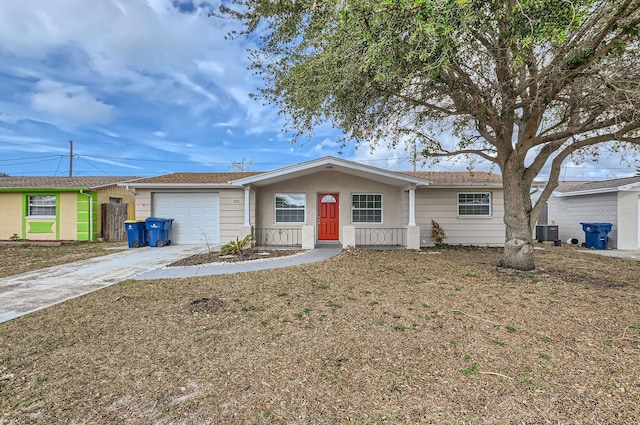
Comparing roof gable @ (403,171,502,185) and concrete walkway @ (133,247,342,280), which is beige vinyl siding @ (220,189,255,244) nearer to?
concrete walkway @ (133,247,342,280)

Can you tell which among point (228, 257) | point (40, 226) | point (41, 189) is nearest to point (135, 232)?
point (228, 257)

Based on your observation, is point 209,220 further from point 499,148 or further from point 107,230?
point 499,148

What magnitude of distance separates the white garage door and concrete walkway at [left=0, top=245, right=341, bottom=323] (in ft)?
7.75

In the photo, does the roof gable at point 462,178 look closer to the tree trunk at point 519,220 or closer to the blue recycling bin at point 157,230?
the tree trunk at point 519,220

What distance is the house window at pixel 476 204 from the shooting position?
1230 centimetres

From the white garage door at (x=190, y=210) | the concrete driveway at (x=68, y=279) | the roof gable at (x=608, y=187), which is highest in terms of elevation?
the roof gable at (x=608, y=187)

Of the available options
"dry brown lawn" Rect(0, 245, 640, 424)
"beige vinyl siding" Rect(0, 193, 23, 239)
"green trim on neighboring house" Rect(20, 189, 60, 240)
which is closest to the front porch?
"dry brown lawn" Rect(0, 245, 640, 424)

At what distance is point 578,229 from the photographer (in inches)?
550

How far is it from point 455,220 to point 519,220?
5442 millimetres

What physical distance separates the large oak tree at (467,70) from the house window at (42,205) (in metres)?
13.0

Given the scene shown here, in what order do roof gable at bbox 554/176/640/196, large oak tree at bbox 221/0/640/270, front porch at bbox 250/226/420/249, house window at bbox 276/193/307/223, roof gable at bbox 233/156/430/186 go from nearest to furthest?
large oak tree at bbox 221/0/640/270 < roof gable at bbox 233/156/430/186 < roof gable at bbox 554/176/640/196 < front porch at bbox 250/226/420/249 < house window at bbox 276/193/307/223

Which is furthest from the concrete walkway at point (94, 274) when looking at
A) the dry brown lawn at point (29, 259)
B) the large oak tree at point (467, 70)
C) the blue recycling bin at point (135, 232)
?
the large oak tree at point (467, 70)

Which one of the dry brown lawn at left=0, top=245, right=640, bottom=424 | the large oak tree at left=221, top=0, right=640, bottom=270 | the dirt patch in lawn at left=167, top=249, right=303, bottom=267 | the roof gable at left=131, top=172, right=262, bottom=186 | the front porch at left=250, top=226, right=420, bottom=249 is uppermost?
the large oak tree at left=221, top=0, right=640, bottom=270

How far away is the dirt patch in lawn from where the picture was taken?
8.30 m
